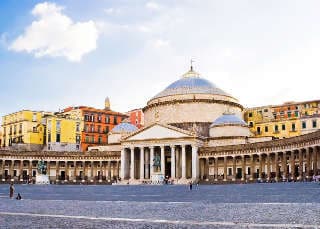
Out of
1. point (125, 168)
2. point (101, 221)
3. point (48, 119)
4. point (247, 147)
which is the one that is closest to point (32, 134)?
point (48, 119)

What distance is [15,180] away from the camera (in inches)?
3853

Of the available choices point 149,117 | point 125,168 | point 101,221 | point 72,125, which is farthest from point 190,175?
point 101,221

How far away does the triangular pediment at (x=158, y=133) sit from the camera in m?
92.2

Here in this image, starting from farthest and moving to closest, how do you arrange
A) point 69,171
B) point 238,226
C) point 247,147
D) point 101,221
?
point 69,171 < point 247,147 < point 101,221 < point 238,226

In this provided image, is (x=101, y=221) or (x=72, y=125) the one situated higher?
(x=72, y=125)

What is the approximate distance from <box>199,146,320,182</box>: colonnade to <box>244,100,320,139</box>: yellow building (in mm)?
15681

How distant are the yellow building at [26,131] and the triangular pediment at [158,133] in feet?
82.3

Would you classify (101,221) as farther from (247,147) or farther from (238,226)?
(247,147)

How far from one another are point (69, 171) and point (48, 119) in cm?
1216

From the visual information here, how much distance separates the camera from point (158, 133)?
9400 cm

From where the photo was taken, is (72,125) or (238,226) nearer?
(238,226)

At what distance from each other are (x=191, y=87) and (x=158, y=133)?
21211 millimetres

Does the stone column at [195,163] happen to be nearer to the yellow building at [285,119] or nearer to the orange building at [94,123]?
the yellow building at [285,119]

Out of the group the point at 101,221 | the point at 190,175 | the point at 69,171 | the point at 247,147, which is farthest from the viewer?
the point at 69,171
